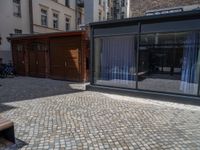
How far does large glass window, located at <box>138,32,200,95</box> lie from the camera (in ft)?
18.4

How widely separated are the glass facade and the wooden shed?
1985 millimetres

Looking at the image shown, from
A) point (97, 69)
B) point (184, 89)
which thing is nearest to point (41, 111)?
point (97, 69)

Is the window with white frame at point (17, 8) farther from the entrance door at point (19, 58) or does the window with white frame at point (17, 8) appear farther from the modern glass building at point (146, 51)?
the modern glass building at point (146, 51)

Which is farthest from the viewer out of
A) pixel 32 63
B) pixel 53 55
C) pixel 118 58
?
pixel 32 63

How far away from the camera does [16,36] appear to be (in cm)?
1126

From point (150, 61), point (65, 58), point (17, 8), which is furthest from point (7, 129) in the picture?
point (17, 8)

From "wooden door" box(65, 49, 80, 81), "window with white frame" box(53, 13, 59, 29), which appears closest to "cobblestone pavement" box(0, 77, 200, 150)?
"wooden door" box(65, 49, 80, 81)

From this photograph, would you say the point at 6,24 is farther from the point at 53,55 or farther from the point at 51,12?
the point at 53,55

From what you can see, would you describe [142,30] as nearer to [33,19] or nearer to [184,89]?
[184,89]

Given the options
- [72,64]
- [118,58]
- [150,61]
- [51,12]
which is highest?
[51,12]

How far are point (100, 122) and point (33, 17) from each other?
44.3 feet

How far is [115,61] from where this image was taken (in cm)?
713

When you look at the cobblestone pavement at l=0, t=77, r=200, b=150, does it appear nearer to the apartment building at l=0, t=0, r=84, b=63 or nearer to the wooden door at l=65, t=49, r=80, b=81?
the wooden door at l=65, t=49, r=80, b=81

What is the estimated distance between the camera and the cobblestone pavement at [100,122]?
311 centimetres
